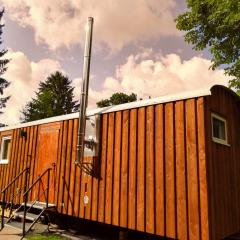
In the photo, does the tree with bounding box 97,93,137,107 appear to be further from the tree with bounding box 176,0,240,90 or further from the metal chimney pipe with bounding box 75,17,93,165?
the metal chimney pipe with bounding box 75,17,93,165

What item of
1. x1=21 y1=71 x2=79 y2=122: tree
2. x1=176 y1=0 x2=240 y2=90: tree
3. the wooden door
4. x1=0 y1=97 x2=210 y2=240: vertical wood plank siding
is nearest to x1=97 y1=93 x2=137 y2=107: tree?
x1=21 y1=71 x2=79 y2=122: tree

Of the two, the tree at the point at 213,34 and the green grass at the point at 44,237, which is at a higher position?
the tree at the point at 213,34

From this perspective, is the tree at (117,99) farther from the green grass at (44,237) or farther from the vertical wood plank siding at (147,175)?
the green grass at (44,237)

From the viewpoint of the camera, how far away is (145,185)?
6.21 metres

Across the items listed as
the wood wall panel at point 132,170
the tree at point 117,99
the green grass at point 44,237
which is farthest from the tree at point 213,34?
the tree at point 117,99

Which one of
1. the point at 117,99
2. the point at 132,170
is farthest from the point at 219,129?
the point at 117,99

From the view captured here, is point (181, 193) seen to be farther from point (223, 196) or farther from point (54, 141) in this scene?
point (54, 141)

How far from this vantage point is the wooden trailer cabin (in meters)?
5.51

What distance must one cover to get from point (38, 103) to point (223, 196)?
36.2 m

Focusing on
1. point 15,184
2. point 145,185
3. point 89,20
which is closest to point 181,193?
point 145,185

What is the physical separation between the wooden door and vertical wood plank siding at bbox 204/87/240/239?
4576mm

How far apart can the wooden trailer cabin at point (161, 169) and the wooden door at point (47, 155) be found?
0.06m

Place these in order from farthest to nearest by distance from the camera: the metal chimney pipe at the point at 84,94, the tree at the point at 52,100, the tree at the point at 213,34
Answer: the tree at the point at 52,100
the tree at the point at 213,34
the metal chimney pipe at the point at 84,94

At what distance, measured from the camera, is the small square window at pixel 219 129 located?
6249 millimetres
